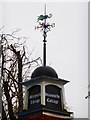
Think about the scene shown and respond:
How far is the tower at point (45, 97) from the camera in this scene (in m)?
5.41

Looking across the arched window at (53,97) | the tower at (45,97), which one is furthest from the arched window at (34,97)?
the arched window at (53,97)

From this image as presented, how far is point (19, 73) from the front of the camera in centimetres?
765

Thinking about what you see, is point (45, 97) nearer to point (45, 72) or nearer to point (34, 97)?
point (34, 97)

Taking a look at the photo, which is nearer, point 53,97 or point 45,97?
point 45,97

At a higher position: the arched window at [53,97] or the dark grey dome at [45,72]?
the dark grey dome at [45,72]

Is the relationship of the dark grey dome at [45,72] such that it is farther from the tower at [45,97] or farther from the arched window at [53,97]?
the arched window at [53,97]

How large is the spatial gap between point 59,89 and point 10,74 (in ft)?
6.88

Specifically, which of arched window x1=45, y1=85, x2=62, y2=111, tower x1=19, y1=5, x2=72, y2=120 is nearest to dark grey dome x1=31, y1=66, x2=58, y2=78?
tower x1=19, y1=5, x2=72, y2=120

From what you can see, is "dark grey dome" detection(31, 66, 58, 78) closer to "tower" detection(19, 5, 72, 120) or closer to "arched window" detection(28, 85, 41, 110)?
"tower" detection(19, 5, 72, 120)

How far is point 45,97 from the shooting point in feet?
18.1

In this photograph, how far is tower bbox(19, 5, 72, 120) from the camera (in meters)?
5.41

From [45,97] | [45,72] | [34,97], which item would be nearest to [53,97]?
[45,97]

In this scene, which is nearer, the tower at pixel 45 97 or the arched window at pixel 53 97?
the tower at pixel 45 97

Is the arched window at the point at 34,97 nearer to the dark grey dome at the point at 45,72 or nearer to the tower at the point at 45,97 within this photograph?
the tower at the point at 45,97
